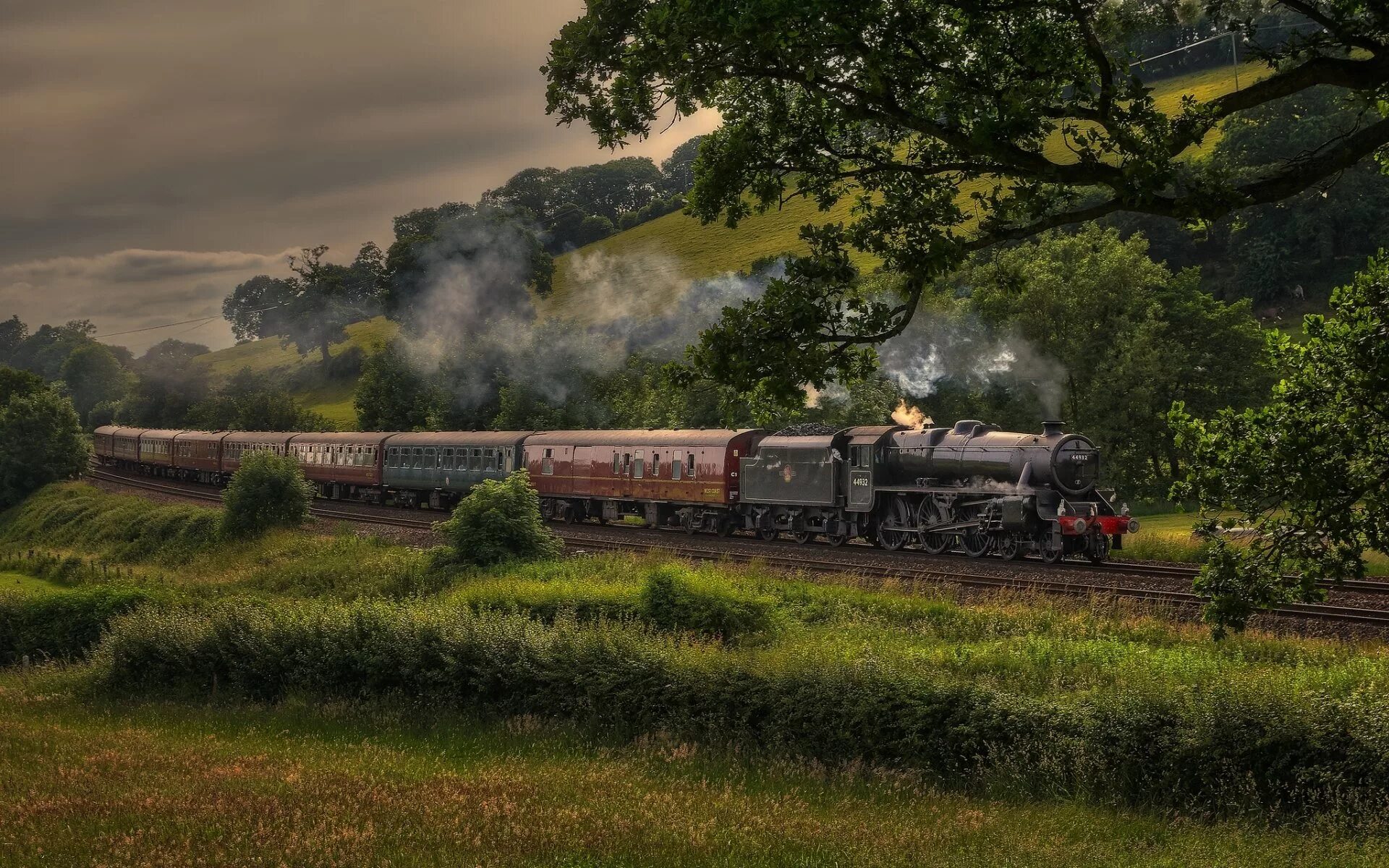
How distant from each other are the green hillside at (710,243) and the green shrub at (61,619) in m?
68.4

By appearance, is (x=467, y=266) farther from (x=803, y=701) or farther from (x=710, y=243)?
(x=803, y=701)

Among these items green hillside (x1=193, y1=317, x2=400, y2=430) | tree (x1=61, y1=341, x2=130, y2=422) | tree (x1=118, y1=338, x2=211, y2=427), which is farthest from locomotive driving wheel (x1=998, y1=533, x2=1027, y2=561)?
tree (x1=61, y1=341, x2=130, y2=422)

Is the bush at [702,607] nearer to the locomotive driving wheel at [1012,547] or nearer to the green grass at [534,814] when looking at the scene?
the green grass at [534,814]

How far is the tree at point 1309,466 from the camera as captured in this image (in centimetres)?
1084

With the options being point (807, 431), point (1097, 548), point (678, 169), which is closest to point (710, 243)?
point (678, 169)

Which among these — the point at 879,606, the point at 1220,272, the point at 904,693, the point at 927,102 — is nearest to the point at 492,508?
the point at 879,606

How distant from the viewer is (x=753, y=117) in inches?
551

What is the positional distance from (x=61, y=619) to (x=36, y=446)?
54.1 m

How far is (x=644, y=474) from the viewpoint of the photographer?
43094 mm

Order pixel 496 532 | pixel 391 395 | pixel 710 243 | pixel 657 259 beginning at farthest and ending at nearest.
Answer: pixel 710 243, pixel 657 259, pixel 391 395, pixel 496 532

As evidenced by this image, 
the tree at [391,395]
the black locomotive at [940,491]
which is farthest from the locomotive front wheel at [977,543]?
the tree at [391,395]

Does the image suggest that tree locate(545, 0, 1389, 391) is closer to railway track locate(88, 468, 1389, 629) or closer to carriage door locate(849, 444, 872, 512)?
railway track locate(88, 468, 1389, 629)

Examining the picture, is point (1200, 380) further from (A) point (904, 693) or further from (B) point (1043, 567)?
(A) point (904, 693)

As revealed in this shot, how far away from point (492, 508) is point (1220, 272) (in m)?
69.5
